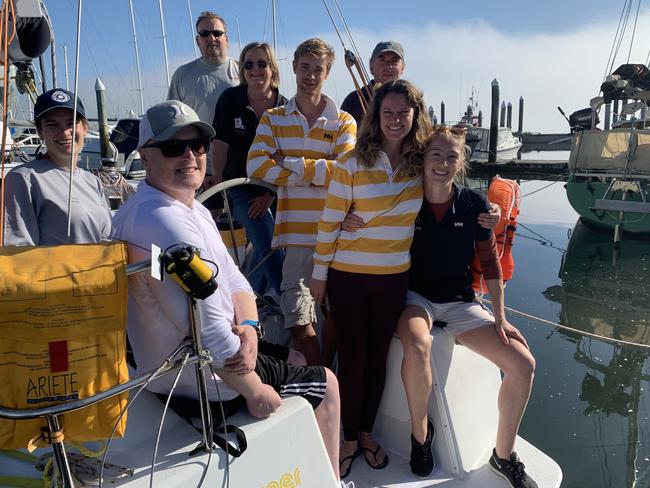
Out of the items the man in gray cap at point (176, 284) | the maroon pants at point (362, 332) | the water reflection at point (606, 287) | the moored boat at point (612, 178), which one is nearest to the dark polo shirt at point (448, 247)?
the maroon pants at point (362, 332)

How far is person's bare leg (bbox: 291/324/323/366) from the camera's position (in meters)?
2.83

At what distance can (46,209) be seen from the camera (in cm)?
226

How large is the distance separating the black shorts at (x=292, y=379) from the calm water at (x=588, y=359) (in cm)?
267

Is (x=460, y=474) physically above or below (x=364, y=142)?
below

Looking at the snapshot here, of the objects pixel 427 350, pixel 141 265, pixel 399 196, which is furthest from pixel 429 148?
pixel 141 265

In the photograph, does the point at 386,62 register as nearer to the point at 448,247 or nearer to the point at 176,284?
the point at 448,247

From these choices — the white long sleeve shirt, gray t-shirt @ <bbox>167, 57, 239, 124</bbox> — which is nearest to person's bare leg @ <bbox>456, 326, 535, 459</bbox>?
the white long sleeve shirt

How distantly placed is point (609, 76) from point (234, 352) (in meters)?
18.0

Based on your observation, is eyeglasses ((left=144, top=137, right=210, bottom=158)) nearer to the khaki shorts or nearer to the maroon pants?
the maroon pants

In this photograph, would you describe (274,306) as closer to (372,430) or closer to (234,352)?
(372,430)

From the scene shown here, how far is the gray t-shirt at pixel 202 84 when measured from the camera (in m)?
3.93

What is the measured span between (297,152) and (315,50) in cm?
59

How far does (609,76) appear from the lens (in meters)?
15.8

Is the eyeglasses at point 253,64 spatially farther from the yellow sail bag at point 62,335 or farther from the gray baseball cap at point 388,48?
the yellow sail bag at point 62,335
